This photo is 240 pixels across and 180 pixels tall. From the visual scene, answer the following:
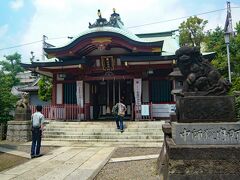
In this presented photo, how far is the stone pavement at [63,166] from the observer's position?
7.36 m

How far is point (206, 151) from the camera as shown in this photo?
5.39 meters

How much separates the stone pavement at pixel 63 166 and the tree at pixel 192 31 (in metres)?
22.4

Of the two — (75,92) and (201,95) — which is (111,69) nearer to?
(75,92)

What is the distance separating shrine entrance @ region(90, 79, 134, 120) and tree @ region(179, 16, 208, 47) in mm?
13119

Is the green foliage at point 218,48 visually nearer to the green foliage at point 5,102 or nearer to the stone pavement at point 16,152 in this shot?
the green foliage at point 5,102

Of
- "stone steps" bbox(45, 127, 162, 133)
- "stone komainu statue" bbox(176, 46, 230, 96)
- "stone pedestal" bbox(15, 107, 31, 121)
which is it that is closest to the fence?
"stone steps" bbox(45, 127, 162, 133)

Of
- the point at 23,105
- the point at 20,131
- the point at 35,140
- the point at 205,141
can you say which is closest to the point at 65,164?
the point at 35,140

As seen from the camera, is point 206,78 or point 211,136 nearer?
point 211,136

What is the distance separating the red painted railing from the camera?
19.0m

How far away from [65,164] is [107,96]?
12.1 meters

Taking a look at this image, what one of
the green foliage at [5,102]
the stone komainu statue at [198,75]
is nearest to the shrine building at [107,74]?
the green foliage at [5,102]

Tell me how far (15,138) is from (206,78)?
11456 mm

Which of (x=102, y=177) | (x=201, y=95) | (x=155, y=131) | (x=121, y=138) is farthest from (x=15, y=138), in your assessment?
(x=201, y=95)

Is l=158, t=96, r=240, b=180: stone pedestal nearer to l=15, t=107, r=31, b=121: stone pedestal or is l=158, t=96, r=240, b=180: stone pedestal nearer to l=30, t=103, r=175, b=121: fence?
l=15, t=107, r=31, b=121: stone pedestal
